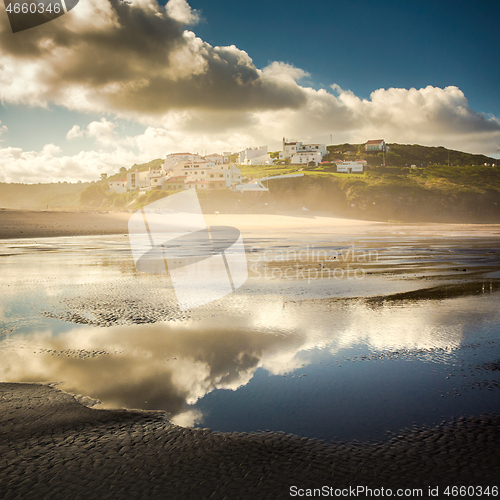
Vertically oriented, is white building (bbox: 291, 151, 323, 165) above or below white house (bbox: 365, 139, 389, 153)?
below

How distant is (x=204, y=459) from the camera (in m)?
2.94

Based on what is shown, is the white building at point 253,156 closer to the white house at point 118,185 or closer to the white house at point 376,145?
the white house at point 376,145

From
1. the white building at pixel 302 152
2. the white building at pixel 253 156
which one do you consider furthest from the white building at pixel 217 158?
the white building at pixel 302 152

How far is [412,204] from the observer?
80188 millimetres

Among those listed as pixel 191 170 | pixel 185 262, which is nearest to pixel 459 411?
pixel 185 262

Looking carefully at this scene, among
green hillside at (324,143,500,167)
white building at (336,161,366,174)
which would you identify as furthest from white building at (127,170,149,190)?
green hillside at (324,143,500,167)

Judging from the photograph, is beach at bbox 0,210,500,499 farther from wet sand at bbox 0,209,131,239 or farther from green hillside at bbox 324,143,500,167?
green hillside at bbox 324,143,500,167

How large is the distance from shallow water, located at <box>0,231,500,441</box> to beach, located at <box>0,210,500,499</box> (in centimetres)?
3

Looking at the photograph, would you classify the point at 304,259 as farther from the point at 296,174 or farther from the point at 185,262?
the point at 296,174

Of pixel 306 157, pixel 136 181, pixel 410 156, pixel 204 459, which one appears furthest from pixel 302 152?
pixel 204 459

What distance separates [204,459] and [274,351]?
2.78m

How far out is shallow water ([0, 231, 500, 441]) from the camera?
384cm

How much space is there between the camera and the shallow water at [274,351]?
384 cm

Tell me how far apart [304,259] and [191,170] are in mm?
91020
